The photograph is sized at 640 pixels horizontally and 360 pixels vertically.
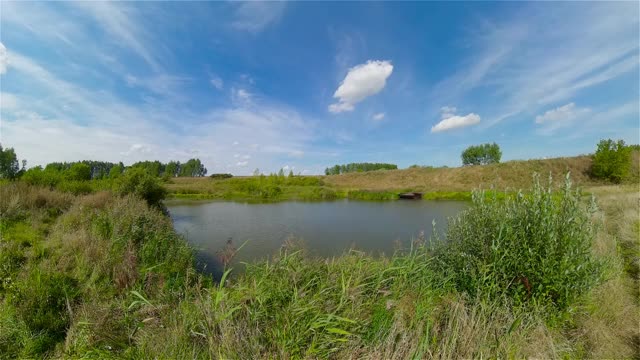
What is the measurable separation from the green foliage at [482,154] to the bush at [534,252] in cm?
7569

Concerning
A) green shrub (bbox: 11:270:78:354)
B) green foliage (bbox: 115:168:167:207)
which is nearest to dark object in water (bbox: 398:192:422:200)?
green foliage (bbox: 115:168:167:207)

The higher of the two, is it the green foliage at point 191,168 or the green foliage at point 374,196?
the green foliage at point 191,168

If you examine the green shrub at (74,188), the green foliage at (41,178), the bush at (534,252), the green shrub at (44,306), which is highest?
the green foliage at (41,178)

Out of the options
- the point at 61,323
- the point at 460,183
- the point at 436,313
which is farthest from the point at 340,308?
the point at 460,183

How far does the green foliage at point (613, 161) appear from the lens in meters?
32.2

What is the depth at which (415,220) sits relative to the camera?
19281 millimetres

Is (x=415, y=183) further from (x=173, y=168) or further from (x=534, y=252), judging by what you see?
(x=173, y=168)

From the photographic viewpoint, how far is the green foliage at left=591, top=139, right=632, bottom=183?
32.2 meters

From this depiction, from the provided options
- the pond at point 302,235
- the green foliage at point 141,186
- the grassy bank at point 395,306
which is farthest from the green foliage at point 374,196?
the grassy bank at point 395,306

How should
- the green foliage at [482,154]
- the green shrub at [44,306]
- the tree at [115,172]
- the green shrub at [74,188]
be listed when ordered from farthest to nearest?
1. the green foliage at [482,154]
2. the tree at [115,172]
3. the green shrub at [74,188]
4. the green shrub at [44,306]

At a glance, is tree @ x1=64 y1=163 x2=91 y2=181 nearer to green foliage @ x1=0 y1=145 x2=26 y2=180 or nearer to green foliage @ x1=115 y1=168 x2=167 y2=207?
green foliage @ x1=0 y1=145 x2=26 y2=180

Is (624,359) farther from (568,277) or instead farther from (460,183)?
(460,183)

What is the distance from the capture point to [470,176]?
161 feet

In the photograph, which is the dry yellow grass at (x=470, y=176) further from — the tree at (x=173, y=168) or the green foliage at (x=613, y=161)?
the tree at (x=173, y=168)
